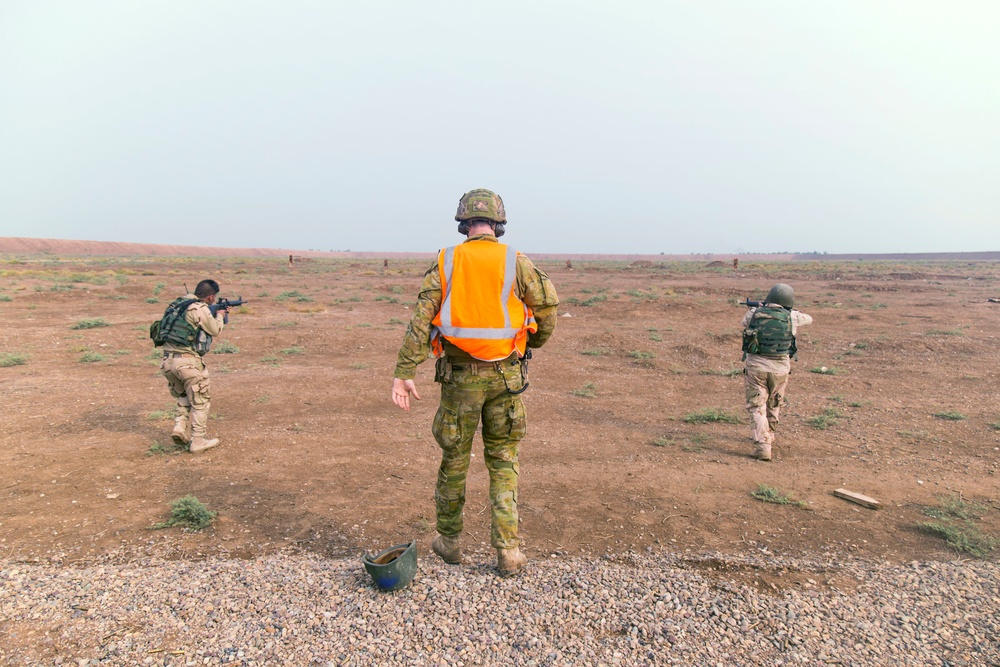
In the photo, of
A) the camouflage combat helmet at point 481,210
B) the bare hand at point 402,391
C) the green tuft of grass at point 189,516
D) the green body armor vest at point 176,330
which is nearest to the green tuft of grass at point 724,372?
the camouflage combat helmet at point 481,210

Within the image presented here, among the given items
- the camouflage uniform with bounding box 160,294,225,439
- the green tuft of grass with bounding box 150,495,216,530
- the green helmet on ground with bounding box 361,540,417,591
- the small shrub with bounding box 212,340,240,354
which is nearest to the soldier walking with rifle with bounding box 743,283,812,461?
the green helmet on ground with bounding box 361,540,417,591

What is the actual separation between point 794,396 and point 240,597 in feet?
28.2

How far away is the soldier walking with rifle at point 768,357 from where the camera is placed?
20.5 ft

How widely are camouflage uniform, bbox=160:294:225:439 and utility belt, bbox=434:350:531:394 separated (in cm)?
378

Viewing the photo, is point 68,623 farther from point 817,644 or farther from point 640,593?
point 817,644

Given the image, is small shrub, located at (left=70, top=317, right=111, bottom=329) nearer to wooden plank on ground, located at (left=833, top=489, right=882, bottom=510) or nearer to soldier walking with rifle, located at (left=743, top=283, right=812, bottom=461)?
soldier walking with rifle, located at (left=743, top=283, right=812, bottom=461)

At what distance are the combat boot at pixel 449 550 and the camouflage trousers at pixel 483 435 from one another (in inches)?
1.9

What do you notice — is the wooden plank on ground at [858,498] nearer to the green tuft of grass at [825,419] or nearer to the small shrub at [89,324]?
the green tuft of grass at [825,419]

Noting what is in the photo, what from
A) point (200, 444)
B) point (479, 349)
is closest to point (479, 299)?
point (479, 349)

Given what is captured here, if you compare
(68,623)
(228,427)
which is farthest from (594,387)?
(68,623)

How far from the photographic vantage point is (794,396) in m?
8.91

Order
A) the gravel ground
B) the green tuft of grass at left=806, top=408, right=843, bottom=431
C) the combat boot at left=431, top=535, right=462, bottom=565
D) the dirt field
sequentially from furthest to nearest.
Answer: the green tuft of grass at left=806, top=408, right=843, bottom=431, the dirt field, the combat boot at left=431, top=535, right=462, bottom=565, the gravel ground

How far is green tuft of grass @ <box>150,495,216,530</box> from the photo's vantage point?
4.30 metres

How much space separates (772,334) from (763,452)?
1362 mm
